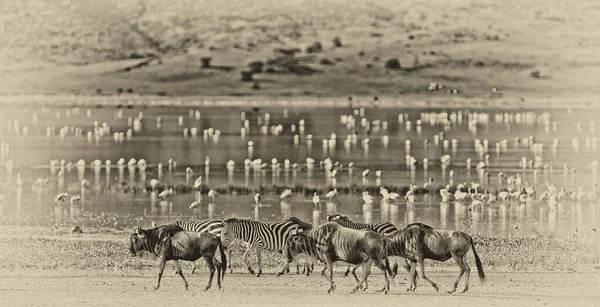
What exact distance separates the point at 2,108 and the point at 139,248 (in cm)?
13680

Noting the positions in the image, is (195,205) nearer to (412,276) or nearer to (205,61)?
(412,276)

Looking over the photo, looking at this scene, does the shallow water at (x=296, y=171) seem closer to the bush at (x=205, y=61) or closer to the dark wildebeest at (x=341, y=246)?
the dark wildebeest at (x=341, y=246)

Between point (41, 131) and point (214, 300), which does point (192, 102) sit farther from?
point (214, 300)

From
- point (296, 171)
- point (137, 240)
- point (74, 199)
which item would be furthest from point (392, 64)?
point (137, 240)

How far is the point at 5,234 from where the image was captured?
102 feet

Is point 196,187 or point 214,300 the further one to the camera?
point 196,187

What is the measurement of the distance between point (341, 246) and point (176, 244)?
8.28 feet

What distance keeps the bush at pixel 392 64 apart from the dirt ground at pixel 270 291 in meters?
139

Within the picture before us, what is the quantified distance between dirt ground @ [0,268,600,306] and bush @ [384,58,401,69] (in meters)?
139

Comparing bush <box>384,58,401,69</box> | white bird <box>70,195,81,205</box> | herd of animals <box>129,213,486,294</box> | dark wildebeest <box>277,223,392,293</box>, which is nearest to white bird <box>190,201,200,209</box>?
white bird <box>70,195,81,205</box>

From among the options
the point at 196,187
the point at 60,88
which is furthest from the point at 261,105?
the point at 196,187

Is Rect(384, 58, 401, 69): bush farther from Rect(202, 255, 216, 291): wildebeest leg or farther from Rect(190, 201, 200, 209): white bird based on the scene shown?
Rect(202, 255, 216, 291): wildebeest leg

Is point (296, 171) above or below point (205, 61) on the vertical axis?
below

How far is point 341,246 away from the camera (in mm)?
19688
